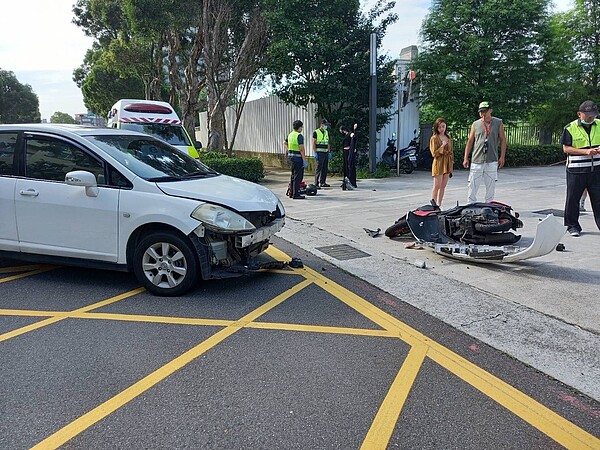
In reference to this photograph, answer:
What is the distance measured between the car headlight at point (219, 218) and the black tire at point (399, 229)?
309cm

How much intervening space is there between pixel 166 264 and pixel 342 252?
8.94 ft

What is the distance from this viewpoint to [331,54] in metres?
15.2

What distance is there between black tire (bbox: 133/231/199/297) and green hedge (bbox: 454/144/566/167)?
54.7 feet

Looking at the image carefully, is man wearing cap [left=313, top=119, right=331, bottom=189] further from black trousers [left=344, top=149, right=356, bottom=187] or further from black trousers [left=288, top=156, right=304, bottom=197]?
black trousers [left=288, top=156, right=304, bottom=197]

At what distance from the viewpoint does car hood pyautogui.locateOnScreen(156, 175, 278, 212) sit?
493 cm

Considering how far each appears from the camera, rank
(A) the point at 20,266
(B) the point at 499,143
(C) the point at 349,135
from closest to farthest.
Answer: (A) the point at 20,266
(B) the point at 499,143
(C) the point at 349,135

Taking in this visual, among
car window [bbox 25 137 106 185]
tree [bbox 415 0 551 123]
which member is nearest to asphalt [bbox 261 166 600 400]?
car window [bbox 25 137 106 185]

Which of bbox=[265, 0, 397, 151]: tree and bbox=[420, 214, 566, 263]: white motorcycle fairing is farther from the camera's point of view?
bbox=[265, 0, 397, 151]: tree

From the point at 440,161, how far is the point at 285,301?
497 cm

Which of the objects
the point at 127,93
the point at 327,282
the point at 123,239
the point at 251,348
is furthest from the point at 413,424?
the point at 127,93

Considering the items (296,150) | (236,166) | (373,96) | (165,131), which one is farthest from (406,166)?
(165,131)

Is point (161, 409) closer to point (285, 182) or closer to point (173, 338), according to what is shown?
point (173, 338)

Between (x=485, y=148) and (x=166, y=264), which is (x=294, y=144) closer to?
(x=485, y=148)

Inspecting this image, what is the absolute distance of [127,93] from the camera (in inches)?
1443
